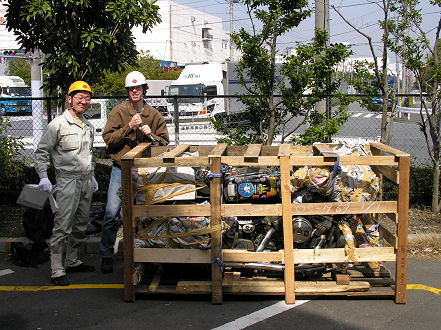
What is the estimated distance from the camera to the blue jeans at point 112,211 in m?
5.09

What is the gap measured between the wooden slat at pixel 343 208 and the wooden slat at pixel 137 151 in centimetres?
151

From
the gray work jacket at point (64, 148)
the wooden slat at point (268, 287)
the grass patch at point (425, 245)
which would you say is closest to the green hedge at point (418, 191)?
the grass patch at point (425, 245)

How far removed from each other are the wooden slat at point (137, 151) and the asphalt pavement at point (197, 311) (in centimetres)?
133

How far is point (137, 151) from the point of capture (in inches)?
181

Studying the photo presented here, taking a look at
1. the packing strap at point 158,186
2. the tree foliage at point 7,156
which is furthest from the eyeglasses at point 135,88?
the tree foliage at point 7,156

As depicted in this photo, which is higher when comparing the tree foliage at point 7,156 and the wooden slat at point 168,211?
the tree foliage at point 7,156

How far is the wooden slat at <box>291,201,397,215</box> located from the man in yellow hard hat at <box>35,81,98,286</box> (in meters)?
2.22

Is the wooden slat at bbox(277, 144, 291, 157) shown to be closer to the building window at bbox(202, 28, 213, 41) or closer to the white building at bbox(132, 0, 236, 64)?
the white building at bbox(132, 0, 236, 64)

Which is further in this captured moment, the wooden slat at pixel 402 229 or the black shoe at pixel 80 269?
the black shoe at pixel 80 269

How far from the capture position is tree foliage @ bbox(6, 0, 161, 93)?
6.11 meters

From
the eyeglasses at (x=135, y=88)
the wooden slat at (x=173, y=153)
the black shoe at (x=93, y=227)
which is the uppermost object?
the eyeglasses at (x=135, y=88)

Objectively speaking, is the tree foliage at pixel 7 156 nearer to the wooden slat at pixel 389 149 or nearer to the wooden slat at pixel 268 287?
the wooden slat at pixel 268 287

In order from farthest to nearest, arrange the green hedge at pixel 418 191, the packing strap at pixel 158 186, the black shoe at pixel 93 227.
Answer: the green hedge at pixel 418 191 → the black shoe at pixel 93 227 → the packing strap at pixel 158 186

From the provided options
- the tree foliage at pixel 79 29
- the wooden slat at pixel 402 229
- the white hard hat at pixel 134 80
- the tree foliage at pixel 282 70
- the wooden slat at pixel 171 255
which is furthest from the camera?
the tree foliage at pixel 282 70
